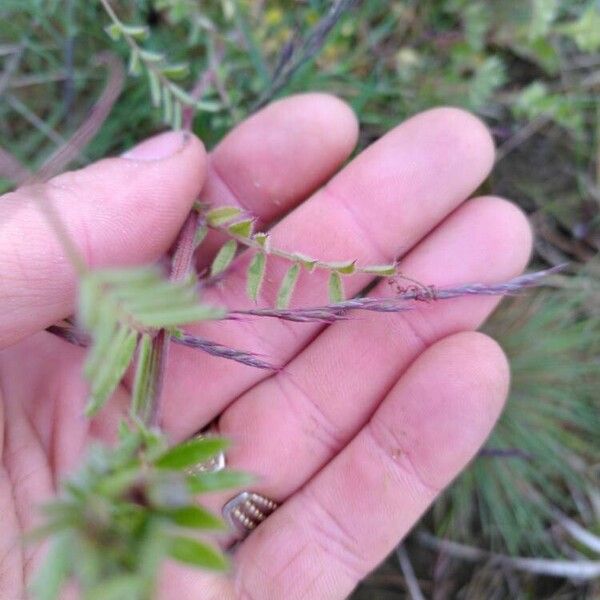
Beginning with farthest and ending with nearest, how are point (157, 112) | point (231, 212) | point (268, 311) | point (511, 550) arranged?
point (511, 550), point (157, 112), point (231, 212), point (268, 311)

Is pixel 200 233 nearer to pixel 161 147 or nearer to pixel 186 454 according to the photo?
pixel 161 147

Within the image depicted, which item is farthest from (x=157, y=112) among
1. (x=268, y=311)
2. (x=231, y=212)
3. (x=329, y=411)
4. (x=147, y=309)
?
(x=147, y=309)

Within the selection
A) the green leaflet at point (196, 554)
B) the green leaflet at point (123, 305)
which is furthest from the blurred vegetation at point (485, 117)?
the green leaflet at point (196, 554)

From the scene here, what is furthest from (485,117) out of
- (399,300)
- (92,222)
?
(92,222)

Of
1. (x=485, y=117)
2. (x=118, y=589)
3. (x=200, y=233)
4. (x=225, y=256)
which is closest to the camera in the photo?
(x=118, y=589)

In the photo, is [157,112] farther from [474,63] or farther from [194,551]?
[194,551]

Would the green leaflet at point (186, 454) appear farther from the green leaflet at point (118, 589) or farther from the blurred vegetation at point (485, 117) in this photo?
the blurred vegetation at point (485, 117)
